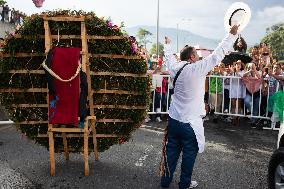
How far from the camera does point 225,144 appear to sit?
354 inches

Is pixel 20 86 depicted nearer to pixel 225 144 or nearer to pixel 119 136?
pixel 119 136

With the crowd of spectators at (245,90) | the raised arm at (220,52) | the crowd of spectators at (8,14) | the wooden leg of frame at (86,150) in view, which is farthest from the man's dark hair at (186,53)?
the crowd of spectators at (8,14)

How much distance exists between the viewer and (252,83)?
11.6 m

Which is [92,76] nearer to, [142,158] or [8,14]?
[142,158]

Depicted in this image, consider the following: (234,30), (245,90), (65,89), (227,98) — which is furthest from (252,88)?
(65,89)

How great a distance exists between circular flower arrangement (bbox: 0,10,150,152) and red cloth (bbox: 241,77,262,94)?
5.95 metres

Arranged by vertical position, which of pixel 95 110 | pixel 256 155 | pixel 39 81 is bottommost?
pixel 256 155

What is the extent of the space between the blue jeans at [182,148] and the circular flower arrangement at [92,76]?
35.0 inches

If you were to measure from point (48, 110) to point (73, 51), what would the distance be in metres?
0.92

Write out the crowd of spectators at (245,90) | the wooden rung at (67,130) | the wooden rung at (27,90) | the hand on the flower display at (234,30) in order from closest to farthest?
the hand on the flower display at (234,30), the wooden rung at (67,130), the wooden rung at (27,90), the crowd of spectators at (245,90)

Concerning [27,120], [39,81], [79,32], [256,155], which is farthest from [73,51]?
[256,155]

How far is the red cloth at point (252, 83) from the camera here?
1156 centimetres

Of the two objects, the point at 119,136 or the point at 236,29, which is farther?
the point at 119,136

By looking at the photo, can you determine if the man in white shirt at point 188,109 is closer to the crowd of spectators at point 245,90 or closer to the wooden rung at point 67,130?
the wooden rung at point 67,130
